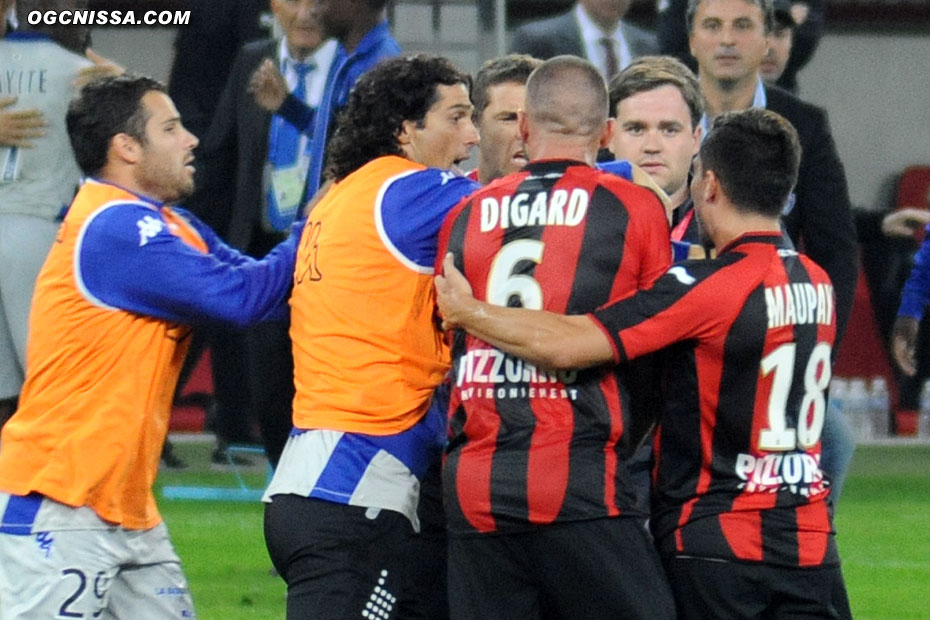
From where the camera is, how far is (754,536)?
3830 millimetres

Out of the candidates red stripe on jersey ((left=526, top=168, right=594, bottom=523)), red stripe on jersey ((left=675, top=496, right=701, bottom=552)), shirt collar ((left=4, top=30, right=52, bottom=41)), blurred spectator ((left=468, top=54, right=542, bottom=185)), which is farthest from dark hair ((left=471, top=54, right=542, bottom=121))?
shirt collar ((left=4, top=30, right=52, bottom=41))

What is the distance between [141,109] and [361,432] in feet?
3.43

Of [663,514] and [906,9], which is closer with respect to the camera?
[663,514]

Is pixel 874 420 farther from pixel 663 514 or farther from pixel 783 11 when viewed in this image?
pixel 663 514

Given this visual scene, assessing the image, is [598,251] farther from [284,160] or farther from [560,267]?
[284,160]

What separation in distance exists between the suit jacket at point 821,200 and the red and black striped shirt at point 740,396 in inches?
67.7

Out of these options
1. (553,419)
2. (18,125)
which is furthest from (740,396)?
(18,125)

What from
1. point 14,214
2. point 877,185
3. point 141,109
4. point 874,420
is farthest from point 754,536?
point 877,185

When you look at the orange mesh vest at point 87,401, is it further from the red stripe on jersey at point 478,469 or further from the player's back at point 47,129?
the player's back at point 47,129

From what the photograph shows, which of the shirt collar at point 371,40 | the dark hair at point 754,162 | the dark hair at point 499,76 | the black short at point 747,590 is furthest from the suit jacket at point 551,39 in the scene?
the black short at point 747,590

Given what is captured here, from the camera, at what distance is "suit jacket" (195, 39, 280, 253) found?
6918 mm

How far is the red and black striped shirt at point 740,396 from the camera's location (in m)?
3.82

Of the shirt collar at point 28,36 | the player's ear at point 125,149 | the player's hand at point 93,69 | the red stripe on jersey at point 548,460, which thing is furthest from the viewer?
the shirt collar at point 28,36

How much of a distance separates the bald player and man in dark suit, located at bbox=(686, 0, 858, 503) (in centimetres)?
178
